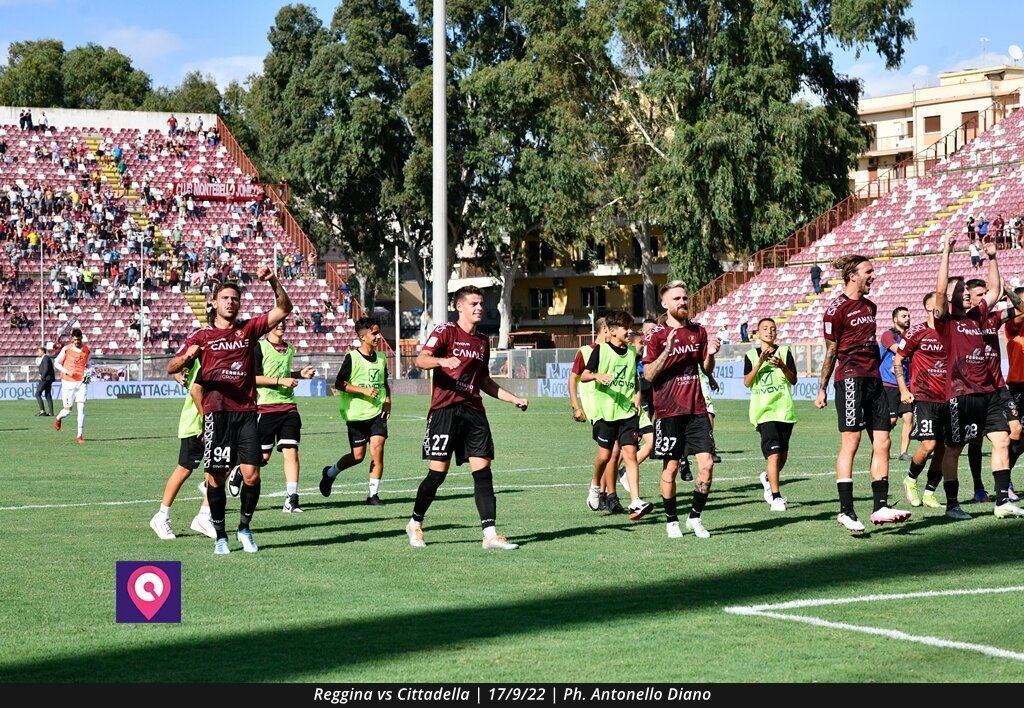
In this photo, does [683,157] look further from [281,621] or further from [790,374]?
[281,621]

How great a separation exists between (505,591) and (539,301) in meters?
84.8

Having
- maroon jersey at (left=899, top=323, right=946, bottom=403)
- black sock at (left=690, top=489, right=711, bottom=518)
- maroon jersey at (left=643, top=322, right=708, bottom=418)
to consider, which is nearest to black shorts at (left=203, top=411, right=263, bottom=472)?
maroon jersey at (left=643, top=322, right=708, bottom=418)

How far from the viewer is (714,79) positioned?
56969 mm

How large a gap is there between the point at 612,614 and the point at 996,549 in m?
4.19

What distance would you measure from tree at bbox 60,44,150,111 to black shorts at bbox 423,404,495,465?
85398 millimetres

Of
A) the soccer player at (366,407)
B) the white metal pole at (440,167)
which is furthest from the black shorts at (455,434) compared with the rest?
the white metal pole at (440,167)

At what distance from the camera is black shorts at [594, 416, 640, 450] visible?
15.4 meters

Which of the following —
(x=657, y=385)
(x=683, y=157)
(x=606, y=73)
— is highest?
(x=606, y=73)

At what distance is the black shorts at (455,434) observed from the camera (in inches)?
490

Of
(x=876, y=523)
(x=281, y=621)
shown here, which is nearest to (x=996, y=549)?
(x=876, y=523)

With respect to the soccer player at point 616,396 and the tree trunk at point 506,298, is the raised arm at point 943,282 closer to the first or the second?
the soccer player at point 616,396

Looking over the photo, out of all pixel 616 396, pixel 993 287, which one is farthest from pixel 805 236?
pixel 993 287

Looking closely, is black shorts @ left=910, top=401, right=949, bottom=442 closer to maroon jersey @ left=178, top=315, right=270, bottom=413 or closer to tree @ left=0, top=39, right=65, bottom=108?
maroon jersey @ left=178, top=315, right=270, bottom=413

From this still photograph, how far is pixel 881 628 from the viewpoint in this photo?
8664 millimetres
